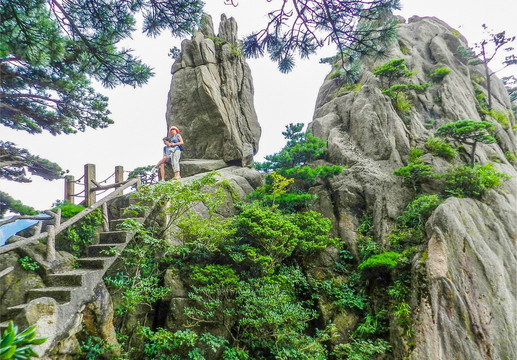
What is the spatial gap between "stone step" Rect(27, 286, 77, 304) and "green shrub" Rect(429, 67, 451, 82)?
17101 mm

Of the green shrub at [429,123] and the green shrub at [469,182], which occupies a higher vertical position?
the green shrub at [429,123]

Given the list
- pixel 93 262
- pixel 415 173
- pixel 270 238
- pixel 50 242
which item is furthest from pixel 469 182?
pixel 50 242

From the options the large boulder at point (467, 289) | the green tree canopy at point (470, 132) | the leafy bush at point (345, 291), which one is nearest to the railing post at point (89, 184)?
the leafy bush at point (345, 291)

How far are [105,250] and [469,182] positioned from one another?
9.99m

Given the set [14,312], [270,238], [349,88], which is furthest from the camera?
[349,88]

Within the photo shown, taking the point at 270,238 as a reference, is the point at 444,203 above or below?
above

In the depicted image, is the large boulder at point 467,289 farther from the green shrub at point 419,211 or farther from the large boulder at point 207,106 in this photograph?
the large boulder at point 207,106

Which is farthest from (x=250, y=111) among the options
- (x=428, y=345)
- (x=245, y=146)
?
(x=428, y=345)

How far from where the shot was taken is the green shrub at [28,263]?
5.12 meters

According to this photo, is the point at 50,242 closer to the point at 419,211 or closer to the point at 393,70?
the point at 419,211

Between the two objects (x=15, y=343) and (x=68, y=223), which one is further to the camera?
(x=68, y=223)

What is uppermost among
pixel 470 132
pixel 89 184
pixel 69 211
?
pixel 470 132

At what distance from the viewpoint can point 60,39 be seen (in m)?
3.86

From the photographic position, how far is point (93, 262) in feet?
17.2
